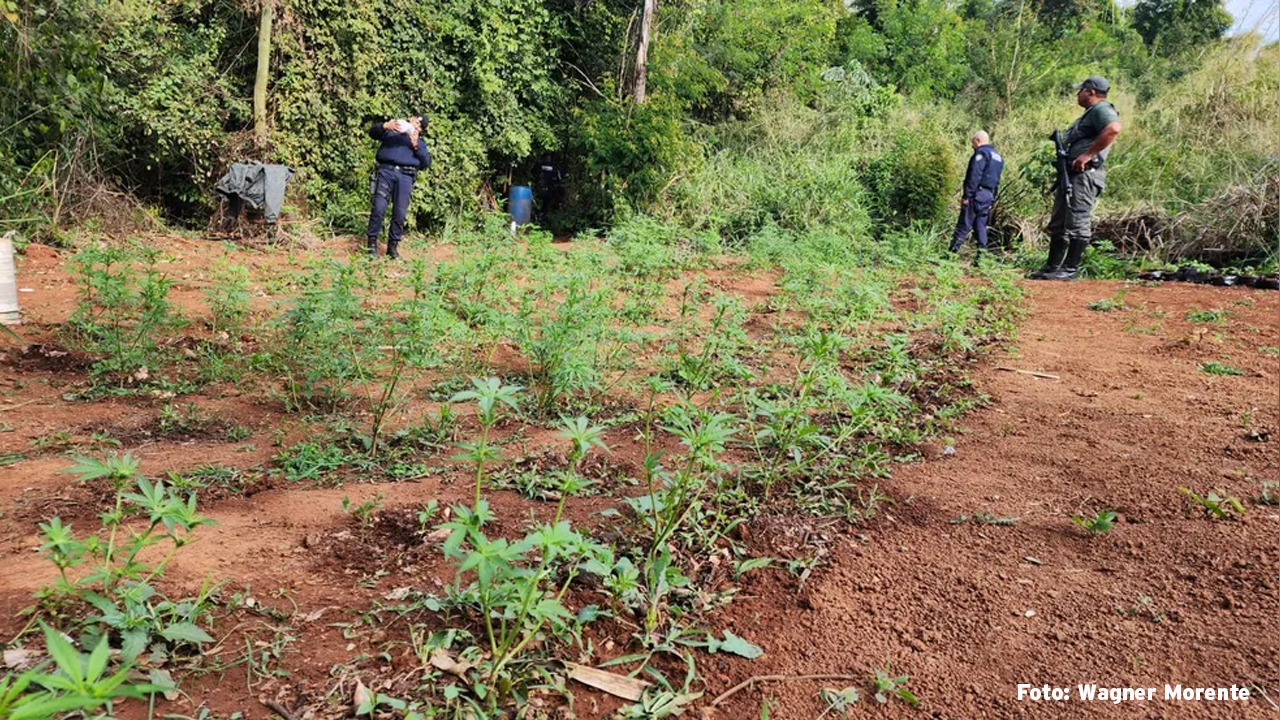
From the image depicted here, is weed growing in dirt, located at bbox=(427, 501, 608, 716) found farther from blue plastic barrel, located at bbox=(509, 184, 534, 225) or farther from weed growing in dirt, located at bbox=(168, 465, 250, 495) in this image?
blue plastic barrel, located at bbox=(509, 184, 534, 225)

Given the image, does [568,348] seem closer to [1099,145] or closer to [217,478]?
[217,478]

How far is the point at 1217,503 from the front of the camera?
2035 millimetres

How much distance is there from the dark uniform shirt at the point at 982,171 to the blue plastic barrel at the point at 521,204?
18.8ft

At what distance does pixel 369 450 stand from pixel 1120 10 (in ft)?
81.9

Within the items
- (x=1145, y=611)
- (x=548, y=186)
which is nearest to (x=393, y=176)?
(x=548, y=186)

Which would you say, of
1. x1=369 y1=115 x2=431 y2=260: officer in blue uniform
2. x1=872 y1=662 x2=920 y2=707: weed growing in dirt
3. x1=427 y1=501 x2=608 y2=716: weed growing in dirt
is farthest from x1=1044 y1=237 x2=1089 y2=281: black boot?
x1=427 y1=501 x2=608 y2=716: weed growing in dirt

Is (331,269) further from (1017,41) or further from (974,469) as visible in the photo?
(1017,41)

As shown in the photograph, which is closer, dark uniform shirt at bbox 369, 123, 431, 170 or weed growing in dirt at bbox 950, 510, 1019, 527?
weed growing in dirt at bbox 950, 510, 1019, 527

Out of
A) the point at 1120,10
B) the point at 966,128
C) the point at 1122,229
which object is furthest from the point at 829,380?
the point at 1120,10

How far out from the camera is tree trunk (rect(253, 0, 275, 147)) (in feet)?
26.6

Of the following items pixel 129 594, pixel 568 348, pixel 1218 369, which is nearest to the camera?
pixel 129 594

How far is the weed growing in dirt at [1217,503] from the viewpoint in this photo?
6.56 ft

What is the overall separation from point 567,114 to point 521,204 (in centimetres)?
161

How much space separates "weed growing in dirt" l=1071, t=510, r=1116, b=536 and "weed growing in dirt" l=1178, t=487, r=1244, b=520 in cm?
26
